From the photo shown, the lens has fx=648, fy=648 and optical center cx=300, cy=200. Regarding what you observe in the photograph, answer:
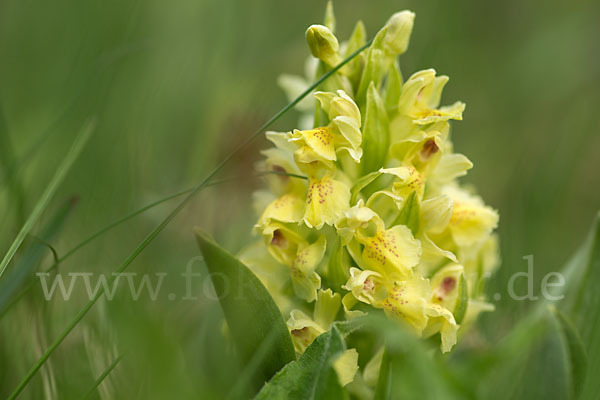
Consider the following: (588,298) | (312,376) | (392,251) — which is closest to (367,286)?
(392,251)

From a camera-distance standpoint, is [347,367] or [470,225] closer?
[347,367]

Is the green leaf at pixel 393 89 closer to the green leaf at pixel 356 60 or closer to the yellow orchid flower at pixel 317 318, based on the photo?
the green leaf at pixel 356 60

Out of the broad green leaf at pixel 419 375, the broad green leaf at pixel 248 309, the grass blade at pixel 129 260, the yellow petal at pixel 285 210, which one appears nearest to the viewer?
the broad green leaf at pixel 419 375

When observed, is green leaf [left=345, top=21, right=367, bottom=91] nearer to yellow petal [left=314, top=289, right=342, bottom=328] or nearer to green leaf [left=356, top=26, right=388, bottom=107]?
green leaf [left=356, top=26, right=388, bottom=107]

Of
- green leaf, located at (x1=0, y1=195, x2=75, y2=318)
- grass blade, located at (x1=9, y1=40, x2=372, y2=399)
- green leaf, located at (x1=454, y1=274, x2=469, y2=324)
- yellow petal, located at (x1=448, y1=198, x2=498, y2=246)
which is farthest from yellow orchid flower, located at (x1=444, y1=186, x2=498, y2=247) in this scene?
green leaf, located at (x1=0, y1=195, x2=75, y2=318)

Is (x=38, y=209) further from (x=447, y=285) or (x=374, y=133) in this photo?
(x=447, y=285)

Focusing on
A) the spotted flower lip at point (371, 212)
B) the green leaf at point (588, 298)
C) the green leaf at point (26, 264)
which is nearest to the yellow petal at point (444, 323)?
the spotted flower lip at point (371, 212)

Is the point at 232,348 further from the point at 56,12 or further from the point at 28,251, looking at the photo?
the point at 56,12
